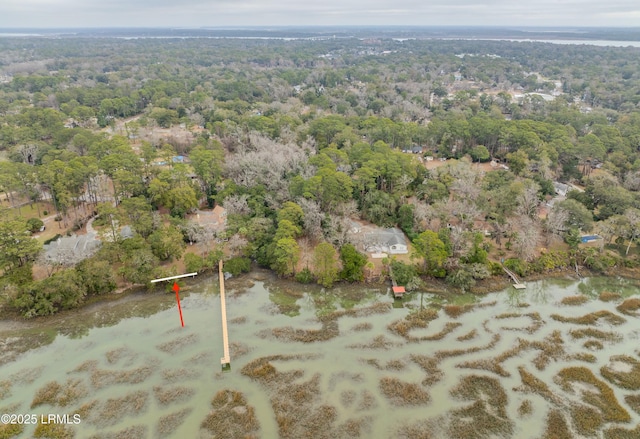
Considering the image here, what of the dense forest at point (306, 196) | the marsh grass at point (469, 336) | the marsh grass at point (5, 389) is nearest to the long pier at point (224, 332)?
the dense forest at point (306, 196)

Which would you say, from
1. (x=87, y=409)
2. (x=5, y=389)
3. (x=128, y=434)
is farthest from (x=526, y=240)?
(x=5, y=389)

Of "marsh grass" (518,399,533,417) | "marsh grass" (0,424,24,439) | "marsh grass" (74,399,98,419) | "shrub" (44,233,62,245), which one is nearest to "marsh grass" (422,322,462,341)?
"marsh grass" (518,399,533,417)

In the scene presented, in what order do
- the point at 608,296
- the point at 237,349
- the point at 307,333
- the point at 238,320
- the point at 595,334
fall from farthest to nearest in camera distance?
1. the point at 608,296
2. the point at 238,320
3. the point at 307,333
4. the point at 595,334
5. the point at 237,349

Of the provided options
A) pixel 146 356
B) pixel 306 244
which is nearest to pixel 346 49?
pixel 306 244

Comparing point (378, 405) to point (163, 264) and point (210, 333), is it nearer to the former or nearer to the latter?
point (210, 333)

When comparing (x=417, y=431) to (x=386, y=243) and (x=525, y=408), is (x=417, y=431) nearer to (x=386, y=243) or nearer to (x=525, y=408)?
(x=525, y=408)

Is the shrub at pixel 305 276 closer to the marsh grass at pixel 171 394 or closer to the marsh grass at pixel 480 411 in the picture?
the marsh grass at pixel 171 394
